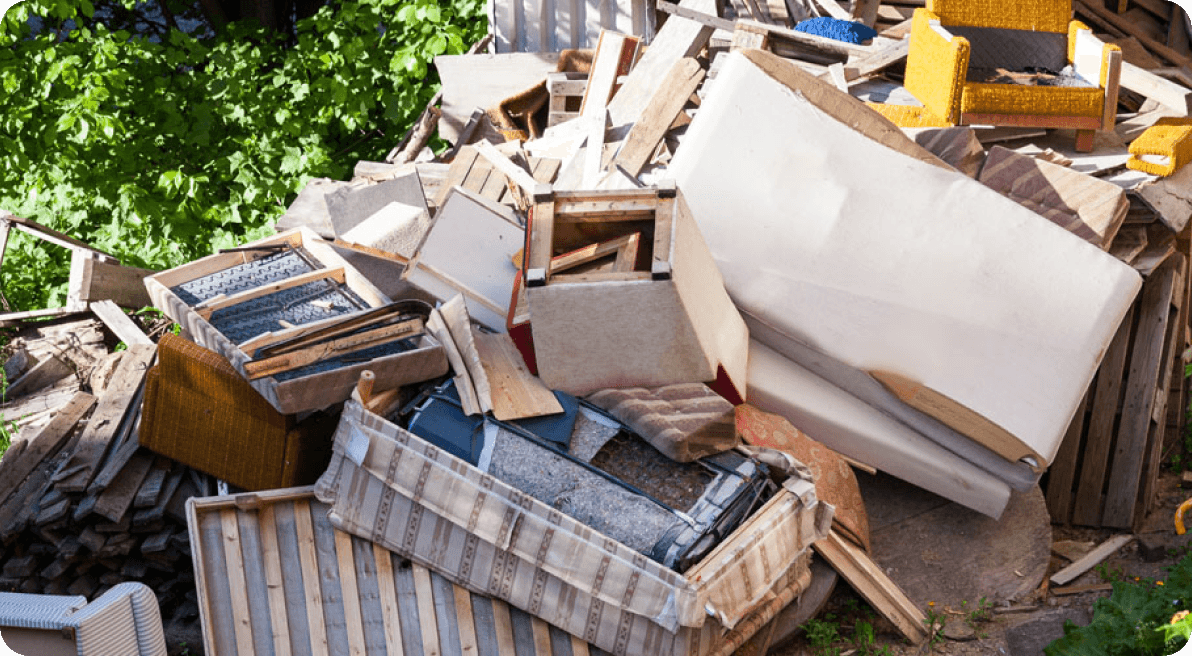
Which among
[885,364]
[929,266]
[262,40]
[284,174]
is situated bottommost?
[284,174]

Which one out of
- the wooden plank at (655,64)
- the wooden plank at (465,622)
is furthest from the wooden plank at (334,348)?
the wooden plank at (655,64)

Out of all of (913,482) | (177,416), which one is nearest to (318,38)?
(177,416)

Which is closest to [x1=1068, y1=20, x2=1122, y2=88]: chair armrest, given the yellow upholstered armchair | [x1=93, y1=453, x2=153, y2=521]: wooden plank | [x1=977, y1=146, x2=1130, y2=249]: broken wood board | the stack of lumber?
the yellow upholstered armchair

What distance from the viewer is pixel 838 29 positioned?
7250mm

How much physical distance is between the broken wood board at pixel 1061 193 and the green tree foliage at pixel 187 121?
4.57m

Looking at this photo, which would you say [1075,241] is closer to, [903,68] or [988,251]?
[988,251]

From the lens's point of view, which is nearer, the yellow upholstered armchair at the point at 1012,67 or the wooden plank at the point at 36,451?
the wooden plank at the point at 36,451

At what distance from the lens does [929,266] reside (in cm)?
482

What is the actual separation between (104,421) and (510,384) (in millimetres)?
2086

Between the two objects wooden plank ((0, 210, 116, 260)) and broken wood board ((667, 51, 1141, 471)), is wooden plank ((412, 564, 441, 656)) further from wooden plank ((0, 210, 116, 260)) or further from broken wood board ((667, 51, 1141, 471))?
wooden plank ((0, 210, 116, 260))

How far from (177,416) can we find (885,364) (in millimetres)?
3092

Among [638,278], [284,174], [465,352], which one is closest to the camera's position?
[638,278]

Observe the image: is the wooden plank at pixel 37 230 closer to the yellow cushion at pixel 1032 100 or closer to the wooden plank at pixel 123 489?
the wooden plank at pixel 123 489

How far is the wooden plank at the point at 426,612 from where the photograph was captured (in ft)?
13.9
